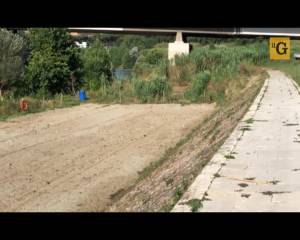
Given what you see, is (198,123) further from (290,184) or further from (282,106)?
(290,184)

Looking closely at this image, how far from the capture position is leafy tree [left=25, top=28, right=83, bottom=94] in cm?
4409

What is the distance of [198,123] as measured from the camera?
80.3 feet

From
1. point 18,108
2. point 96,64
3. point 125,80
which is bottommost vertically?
point 18,108

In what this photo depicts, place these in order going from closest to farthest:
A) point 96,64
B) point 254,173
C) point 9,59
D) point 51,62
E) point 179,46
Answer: point 254,173 → point 9,59 → point 51,62 → point 179,46 → point 96,64

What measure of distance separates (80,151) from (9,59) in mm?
23253

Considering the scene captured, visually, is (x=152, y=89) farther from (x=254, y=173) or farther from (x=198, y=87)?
(x=254, y=173)

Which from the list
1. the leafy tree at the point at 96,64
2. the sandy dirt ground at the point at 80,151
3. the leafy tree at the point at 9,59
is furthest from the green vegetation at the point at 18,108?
the leafy tree at the point at 96,64

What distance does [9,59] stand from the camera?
38750mm

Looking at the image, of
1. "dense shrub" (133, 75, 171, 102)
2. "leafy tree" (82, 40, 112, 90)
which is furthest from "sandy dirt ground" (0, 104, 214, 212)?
"leafy tree" (82, 40, 112, 90)

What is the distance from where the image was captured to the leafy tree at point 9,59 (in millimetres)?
38303

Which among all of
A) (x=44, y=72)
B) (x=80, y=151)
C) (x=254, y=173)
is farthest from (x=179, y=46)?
(x=254, y=173)

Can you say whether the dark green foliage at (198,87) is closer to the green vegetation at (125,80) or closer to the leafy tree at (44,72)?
the green vegetation at (125,80)

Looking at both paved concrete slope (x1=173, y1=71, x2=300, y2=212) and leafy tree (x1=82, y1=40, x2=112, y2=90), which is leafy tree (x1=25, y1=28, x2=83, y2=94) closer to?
leafy tree (x1=82, y1=40, x2=112, y2=90)

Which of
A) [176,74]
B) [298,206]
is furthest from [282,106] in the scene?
[176,74]
